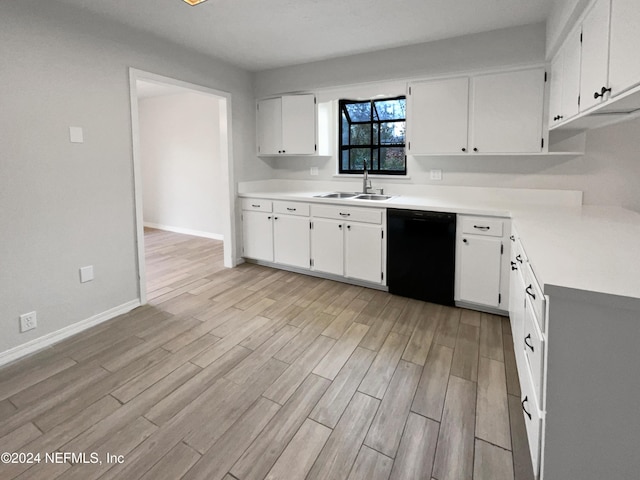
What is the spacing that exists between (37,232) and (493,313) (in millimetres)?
3617

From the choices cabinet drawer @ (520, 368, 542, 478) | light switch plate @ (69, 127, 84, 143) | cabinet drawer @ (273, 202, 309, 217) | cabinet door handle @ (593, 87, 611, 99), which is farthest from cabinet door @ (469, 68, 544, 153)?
light switch plate @ (69, 127, 84, 143)

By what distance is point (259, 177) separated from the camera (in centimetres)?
470

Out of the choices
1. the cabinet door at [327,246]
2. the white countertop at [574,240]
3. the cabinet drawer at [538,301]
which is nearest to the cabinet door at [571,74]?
the white countertop at [574,240]

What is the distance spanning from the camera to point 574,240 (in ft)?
5.72

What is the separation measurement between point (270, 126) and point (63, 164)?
7.98 ft

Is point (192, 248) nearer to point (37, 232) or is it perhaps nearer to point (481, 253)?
point (37, 232)

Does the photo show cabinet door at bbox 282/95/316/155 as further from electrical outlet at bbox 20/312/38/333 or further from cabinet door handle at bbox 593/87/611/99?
electrical outlet at bbox 20/312/38/333

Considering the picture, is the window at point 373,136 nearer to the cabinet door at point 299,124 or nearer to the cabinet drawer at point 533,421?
the cabinet door at point 299,124

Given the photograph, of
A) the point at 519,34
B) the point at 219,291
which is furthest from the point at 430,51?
the point at 219,291

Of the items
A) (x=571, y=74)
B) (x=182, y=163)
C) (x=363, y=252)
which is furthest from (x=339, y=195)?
(x=182, y=163)

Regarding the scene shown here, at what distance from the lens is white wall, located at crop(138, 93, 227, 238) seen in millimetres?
5926

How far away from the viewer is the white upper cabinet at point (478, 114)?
296 centimetres

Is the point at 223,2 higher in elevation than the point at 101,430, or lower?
higher

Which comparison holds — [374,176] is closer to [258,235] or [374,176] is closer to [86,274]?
[258,235]
